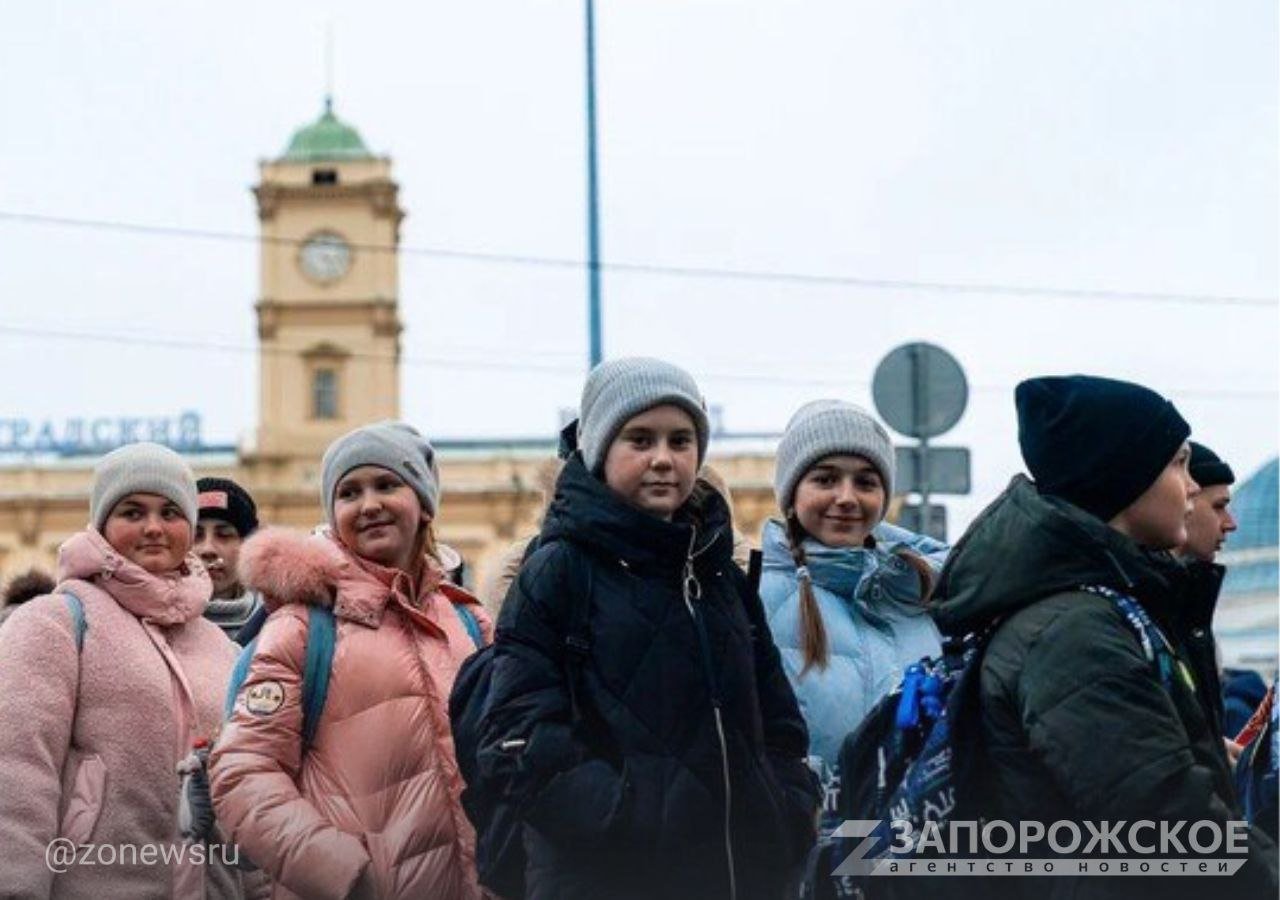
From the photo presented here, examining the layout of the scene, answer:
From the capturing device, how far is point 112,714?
6398mm

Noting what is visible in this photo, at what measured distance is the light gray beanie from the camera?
6.31 m

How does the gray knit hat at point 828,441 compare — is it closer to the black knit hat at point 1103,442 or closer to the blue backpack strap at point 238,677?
the blue backpack strap at point 238,677

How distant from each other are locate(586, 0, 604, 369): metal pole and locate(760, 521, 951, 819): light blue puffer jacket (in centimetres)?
1682

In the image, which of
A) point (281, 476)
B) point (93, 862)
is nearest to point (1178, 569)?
point (93, 862)

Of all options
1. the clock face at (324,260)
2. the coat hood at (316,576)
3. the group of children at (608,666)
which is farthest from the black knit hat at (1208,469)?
the clock face at (324,260)

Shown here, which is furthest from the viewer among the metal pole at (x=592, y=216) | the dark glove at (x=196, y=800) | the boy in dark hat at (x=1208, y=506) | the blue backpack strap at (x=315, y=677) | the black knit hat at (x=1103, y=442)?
the metal pole at (x=592, y=216)

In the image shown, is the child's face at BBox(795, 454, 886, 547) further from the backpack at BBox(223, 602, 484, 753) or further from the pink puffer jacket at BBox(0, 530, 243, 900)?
the pink puffer jacket at BBox(0, 530, 243, 900)

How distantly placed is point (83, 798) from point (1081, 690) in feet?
9.53

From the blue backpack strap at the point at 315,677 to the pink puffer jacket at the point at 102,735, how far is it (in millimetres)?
621

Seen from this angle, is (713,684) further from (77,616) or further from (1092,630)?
(77,616)

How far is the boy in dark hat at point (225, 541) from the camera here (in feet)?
26.1

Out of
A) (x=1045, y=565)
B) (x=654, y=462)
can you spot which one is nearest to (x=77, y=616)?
(x=654, y=462)

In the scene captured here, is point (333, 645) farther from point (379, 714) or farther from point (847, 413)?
point (847, 413)

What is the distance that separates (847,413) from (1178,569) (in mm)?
2175
